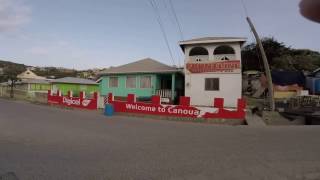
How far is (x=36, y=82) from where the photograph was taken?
5862cm

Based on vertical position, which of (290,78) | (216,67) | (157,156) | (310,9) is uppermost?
(216,67)

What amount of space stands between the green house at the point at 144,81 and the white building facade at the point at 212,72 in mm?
2131

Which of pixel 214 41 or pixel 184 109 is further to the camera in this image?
pixel 214 41

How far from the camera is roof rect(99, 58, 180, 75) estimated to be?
28.4m

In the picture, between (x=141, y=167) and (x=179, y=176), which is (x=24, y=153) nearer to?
(x=141, y=167)

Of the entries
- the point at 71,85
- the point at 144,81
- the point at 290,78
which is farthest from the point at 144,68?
the point at 71,85

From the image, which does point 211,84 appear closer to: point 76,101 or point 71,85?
point 76,101

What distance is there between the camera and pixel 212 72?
25203mm

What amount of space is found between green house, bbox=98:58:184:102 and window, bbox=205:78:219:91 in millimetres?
3219

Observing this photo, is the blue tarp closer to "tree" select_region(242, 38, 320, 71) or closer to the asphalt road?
"tree" select_region(242, 38, 320, 71)

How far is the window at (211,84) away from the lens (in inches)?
989

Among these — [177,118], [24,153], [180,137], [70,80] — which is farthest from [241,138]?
[70,80]

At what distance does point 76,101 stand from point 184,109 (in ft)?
40.2

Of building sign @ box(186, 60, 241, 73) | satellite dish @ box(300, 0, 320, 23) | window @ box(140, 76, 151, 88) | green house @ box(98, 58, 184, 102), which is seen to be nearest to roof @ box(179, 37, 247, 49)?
building sign @ box(186, 60, 241, 73)
